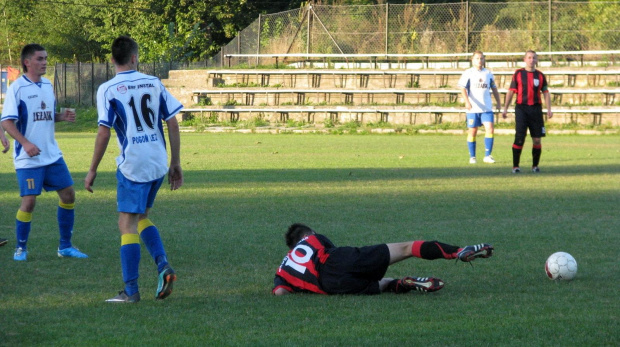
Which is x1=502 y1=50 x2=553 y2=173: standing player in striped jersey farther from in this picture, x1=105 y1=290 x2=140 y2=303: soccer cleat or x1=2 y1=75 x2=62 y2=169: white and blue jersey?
x1=105 y1=290 x2=140 y2=303: soccer cleat

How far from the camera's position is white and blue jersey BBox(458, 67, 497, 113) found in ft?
58.0

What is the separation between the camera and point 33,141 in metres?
7.70

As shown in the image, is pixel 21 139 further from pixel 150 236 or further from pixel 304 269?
pixel 304 269

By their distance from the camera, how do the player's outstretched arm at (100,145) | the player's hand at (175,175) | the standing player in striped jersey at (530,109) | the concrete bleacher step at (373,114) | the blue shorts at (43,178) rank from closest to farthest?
the player's outstretched arm at (100,145)
the player's hand at (175,175)
the blue shorts at (43,178)
the standing player in striped jersey at (530,109)
the concrete bleacher step at (373,114)

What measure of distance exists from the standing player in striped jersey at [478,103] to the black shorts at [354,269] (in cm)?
1201

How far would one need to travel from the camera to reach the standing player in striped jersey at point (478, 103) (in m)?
17.6

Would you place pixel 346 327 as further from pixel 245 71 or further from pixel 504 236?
pixel 245 71

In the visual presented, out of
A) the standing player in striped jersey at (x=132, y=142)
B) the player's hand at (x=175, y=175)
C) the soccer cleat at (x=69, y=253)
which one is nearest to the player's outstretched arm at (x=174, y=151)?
the player's hand at (x=175, y=175)

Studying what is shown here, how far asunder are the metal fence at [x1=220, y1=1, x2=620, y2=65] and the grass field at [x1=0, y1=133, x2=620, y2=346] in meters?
17.8

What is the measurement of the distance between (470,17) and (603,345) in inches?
1197

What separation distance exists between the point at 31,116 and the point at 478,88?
467 inches

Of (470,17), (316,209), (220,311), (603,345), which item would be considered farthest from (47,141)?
(470,17)

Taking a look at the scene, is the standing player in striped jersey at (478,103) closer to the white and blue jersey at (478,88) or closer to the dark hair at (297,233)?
the white and blue jersey at (478,88)

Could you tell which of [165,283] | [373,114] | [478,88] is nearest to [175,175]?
[165,283]
